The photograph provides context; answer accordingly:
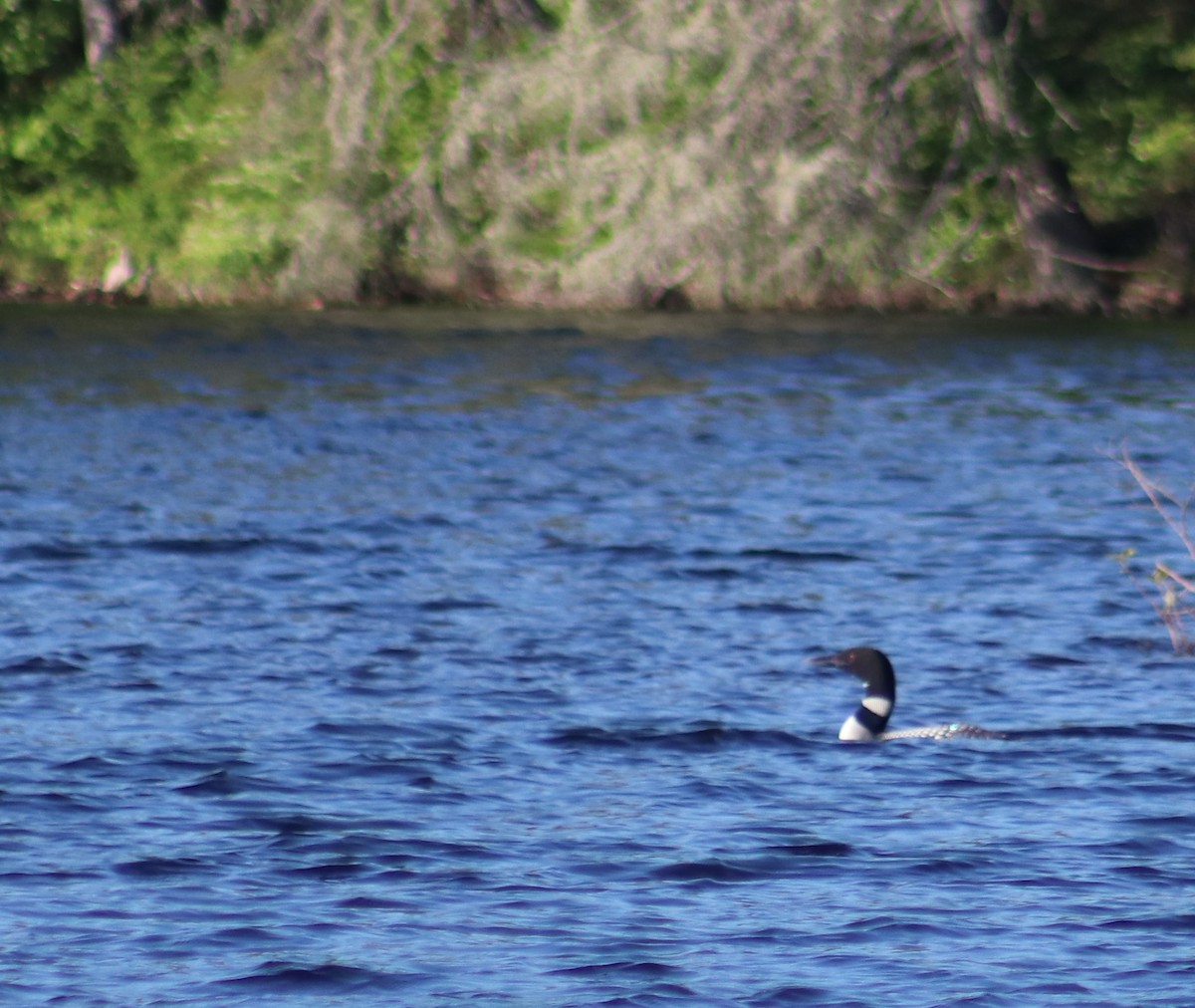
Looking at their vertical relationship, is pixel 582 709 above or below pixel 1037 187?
below

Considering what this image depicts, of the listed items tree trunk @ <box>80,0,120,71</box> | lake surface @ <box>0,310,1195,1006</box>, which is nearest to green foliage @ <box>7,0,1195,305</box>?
tree trunk @ <box>80,0,120,71</box>

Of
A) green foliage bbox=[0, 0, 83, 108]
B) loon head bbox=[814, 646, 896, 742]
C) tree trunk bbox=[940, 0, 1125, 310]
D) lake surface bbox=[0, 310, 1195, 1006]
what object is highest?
green foliage bbox=[0, 0, 83, 108]

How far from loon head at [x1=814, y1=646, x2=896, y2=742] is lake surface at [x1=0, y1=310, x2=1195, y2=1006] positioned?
17 centimetres

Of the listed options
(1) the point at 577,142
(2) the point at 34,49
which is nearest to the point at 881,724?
(1) the point at 577,142

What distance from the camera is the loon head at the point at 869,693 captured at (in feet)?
37.5

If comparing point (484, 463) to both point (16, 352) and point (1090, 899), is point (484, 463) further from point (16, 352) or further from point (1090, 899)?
point (1090, 899)

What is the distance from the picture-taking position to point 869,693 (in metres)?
11.8

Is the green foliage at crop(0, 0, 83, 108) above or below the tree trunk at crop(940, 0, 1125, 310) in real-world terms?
above

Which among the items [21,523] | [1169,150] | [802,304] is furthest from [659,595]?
[1169,150]

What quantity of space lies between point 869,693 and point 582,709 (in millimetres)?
1424

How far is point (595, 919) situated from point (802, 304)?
28313mm

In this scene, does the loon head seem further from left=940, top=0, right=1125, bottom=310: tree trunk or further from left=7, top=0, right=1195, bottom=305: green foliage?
left=940, top=0, right=1125, bottom=310: tree trunk

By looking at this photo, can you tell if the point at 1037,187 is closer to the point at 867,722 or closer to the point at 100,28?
the point at 100,28

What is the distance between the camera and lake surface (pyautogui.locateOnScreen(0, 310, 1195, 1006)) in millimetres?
8125
